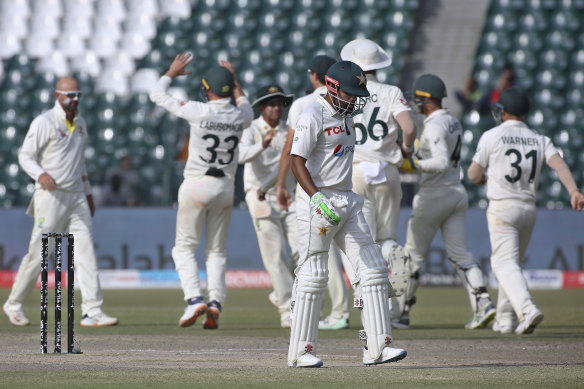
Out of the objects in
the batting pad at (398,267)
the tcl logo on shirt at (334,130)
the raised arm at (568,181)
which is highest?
the tcl logo on shirt at (334,130)

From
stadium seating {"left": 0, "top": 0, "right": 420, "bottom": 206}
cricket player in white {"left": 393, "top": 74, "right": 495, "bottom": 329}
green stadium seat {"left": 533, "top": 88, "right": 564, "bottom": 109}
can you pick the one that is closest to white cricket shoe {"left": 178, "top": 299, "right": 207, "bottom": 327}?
cricket player in white {"left": 393, "top": 74, "right": 495, "bottom": 329}

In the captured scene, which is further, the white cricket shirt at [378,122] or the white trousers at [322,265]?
the white cricket shirt at [378,122]

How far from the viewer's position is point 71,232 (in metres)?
9.05

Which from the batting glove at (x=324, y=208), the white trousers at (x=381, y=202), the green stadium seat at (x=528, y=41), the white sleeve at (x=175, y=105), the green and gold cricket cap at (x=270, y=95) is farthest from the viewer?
the green stadium seat at (x=528, y=41)

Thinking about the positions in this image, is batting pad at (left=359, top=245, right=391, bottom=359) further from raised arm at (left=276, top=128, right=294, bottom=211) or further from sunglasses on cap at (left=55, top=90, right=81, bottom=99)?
sunglasses on cap at (left=55, top=90, right=81, bottom=99)

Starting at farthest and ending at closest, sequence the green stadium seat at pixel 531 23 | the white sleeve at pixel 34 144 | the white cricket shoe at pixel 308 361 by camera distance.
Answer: the green stadium seat at pixel 531 23
the white sleeve at pixel 34 144
the white cricket shoe at pixel 308 361

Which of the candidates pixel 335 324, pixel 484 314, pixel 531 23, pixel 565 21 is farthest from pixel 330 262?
pixel 565 21

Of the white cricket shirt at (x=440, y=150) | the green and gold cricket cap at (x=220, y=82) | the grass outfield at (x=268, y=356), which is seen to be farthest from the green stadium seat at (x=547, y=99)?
the green and gold cricket cap at (x=220, y=82)

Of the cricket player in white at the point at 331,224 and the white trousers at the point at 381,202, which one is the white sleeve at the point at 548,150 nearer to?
the white trousers at the point at 381,202

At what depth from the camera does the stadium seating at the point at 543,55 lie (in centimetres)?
1786

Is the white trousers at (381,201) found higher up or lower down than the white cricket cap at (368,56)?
lower down

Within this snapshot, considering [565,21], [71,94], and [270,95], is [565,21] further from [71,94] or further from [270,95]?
[71,94]

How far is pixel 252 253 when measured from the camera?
1498cm

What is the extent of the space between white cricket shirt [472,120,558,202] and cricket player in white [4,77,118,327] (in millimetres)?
3691
